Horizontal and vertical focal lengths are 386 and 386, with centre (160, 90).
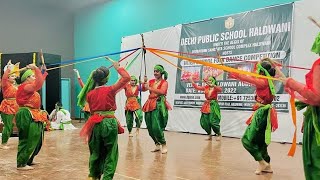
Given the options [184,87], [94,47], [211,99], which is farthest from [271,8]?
[94,47]

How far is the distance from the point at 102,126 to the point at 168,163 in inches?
75.3

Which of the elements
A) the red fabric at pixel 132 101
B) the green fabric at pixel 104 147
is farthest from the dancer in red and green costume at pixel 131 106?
the green fabric at pixel 104 147

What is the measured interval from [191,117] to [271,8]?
3296 millimetres

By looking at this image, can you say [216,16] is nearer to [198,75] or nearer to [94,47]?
[198,75]

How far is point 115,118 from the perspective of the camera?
3.62m

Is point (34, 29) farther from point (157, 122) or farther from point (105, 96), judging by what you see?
point (105, 96)

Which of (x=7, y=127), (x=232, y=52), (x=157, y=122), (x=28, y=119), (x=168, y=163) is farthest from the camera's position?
(x=232, y=52)

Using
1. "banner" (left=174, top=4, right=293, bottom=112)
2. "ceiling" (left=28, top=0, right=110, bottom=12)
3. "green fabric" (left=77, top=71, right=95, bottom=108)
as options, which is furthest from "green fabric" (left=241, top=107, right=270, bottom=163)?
"ceiling" (left=28, top=0, right=110, bottom=12)

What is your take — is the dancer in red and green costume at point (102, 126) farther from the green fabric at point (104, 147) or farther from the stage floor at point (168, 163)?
the stage floor at point (168, 163)

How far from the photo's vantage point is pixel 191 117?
9.74 m

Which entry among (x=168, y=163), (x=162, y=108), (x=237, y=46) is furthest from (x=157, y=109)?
(x=237, y=46)

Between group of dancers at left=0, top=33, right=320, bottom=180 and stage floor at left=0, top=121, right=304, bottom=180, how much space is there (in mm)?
266

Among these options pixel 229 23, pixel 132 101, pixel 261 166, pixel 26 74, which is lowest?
pixel 261 166

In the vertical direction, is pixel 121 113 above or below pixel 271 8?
below
